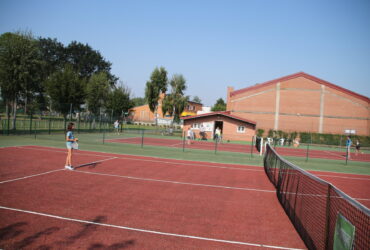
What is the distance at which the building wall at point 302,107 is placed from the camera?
41656mm

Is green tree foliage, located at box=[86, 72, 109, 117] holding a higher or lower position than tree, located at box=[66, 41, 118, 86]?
lower

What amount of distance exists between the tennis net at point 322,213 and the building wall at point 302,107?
35520 mm

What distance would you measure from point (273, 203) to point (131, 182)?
4912mm

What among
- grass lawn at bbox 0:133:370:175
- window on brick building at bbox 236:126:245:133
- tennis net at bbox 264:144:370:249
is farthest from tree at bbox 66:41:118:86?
tennis net at bbox 264:144:370:249

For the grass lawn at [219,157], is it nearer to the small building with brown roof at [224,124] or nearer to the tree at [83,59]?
the small building with brown roof at [224,124]

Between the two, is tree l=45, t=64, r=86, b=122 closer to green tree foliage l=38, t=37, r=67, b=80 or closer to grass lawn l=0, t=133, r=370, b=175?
grass lawn l=0, t=133, r=370, b=175

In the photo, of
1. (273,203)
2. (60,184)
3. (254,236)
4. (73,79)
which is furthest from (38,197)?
(73,79)

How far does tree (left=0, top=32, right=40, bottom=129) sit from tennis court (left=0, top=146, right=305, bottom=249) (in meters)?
18.4

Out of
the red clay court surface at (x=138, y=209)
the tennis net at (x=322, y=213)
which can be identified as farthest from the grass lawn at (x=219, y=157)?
the tennis net at (x=322, y=213)

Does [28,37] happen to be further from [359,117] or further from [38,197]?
[359,117]

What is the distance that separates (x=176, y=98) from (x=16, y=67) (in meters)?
26.0

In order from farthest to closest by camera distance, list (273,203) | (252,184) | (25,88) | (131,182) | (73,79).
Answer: (73,79)
(25,88)
(252,184)
(131,182)
(273,203)

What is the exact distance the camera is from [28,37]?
95.5 ft

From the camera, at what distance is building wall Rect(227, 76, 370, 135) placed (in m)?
41.7
